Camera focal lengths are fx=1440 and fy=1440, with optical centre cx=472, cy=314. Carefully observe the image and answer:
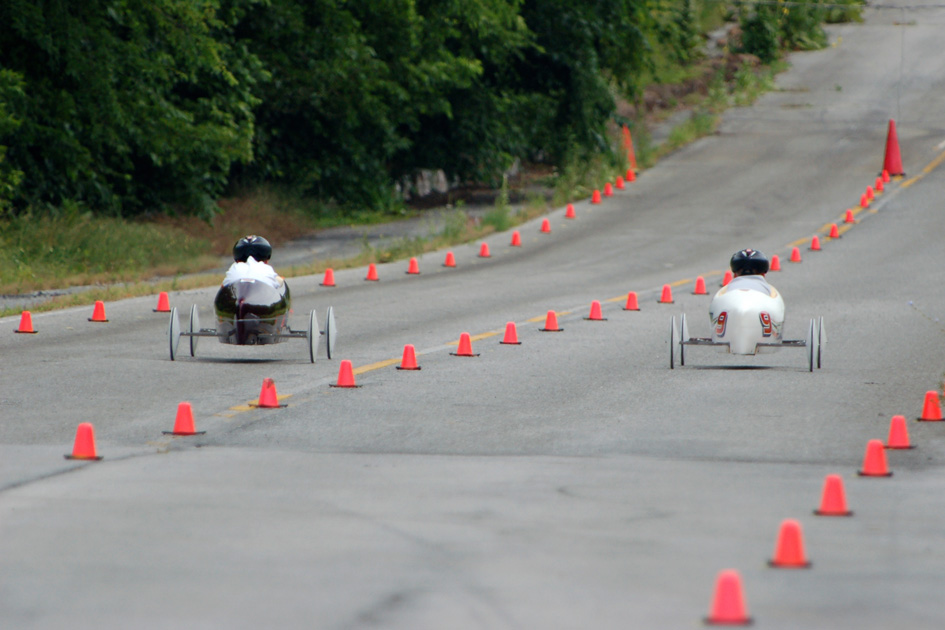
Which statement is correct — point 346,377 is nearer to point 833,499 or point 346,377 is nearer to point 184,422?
point 184,422

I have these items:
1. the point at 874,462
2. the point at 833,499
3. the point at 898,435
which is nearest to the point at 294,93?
the point at 898,435

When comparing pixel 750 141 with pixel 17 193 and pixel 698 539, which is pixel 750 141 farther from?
pixel 698 539

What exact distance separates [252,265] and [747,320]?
4698mm

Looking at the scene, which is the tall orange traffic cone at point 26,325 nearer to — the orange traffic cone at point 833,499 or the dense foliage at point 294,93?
the dense foliage at point 294,93

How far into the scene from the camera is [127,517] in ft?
24.2

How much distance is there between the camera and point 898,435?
9.77 meters

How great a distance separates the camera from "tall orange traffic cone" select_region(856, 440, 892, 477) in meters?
8.72

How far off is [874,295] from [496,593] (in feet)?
54.8

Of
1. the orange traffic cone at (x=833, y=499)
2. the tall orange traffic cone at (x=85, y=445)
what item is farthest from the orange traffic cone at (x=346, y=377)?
the orange traffic cone at (x=833, y=499)

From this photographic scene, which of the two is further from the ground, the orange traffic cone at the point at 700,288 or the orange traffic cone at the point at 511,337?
the orange traffic cone at the point at 700,288

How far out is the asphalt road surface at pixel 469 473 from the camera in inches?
233

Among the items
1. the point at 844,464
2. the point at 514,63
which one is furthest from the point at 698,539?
the point at 514,63

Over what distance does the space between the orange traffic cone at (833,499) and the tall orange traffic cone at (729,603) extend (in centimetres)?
224

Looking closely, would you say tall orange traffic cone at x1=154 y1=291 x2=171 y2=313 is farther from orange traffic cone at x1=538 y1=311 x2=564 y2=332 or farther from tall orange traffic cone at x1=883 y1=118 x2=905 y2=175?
tall orange traffic cone at x1=883 y1=118 x2=905 y2=175
